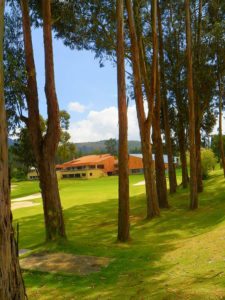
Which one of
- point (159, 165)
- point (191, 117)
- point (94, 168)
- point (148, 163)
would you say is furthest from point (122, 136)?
point (94, 168)

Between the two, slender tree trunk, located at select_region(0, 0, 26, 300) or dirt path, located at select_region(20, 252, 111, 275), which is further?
dirt path, located at select_region(20, 252, 111, 275)

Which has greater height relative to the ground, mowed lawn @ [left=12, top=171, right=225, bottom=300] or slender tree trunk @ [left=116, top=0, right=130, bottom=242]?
slender tree trunk @ [left=116, top=0, right=130, bottom=242]

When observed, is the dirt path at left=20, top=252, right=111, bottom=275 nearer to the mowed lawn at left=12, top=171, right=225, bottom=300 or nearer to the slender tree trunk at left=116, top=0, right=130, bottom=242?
the mowed lawn at left=12, top=171, right=225, bottom=300

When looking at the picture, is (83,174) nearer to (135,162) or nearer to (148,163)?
(135,162)

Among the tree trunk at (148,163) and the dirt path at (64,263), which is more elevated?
the tree trunk at (148,163)

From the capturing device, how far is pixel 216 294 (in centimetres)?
588

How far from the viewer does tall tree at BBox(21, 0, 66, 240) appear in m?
12.1

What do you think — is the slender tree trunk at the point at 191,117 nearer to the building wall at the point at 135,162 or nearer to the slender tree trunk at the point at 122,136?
the slender tree trunk at the point at 122,136

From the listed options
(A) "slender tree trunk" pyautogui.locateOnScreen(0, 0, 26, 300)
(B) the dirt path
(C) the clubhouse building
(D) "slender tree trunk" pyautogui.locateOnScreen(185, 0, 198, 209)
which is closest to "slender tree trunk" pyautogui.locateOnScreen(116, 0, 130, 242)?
(B) the dirt path

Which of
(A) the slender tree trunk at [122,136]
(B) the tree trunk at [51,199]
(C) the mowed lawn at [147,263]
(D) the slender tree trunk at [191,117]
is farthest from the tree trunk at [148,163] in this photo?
(B) the tree trunk at [51,199]

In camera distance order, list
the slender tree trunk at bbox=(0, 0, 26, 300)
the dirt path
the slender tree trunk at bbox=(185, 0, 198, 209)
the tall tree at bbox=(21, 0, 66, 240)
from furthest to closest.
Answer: the slender tree trunk at bbox=(185, 0, 198, 209) → the tall tree at bbox=(21, 0, 66, 240) → the dirt path → the slender tree trunk at bbox=(0, 0, 26, 300)

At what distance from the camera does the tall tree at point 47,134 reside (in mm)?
12133

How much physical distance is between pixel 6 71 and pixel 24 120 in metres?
1.53

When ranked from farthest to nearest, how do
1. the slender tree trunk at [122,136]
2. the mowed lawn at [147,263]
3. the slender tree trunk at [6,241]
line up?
the slender tree trunk at [122,136], the mowed lawn at [147,263], the slender tree trunk at [6,241]
